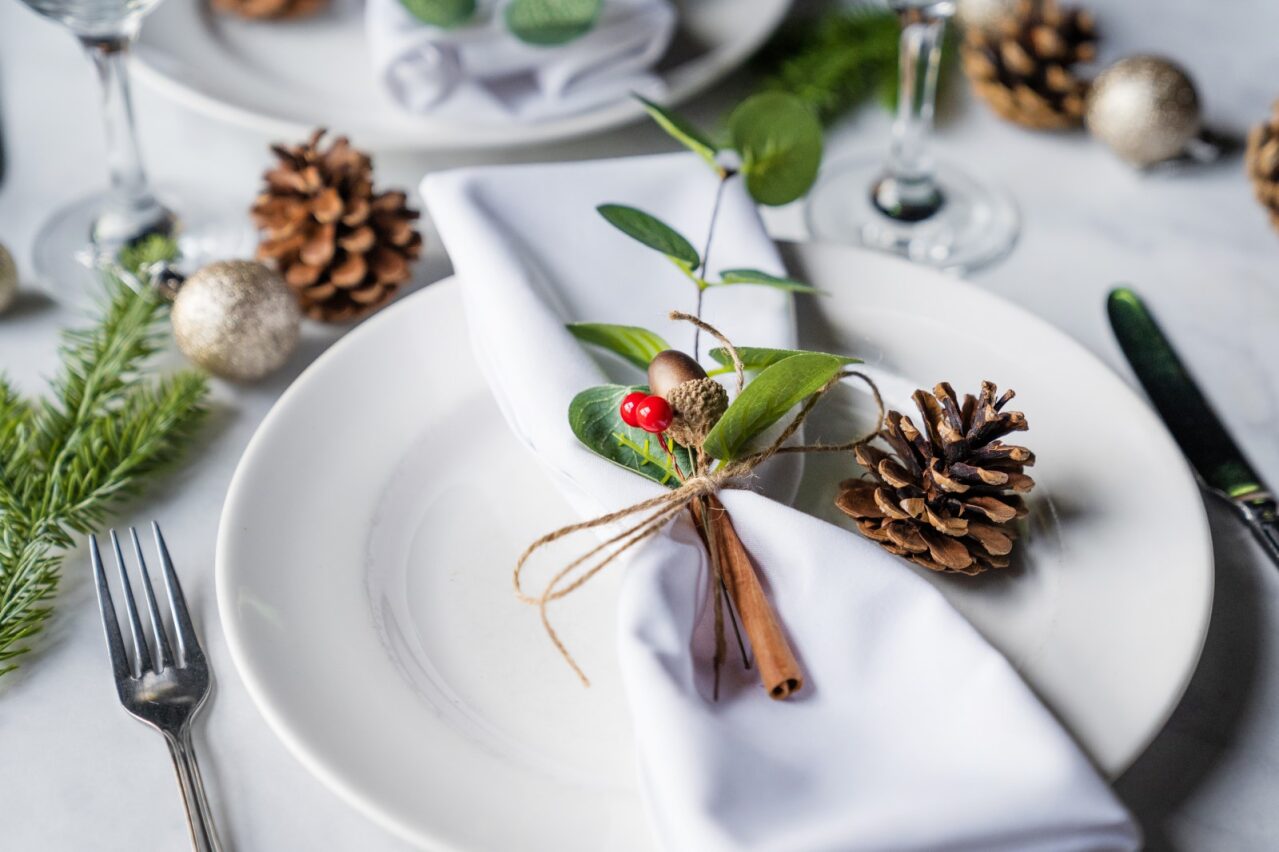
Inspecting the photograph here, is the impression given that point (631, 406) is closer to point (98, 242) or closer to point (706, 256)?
point (706, 256)

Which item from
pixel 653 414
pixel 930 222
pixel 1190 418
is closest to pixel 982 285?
pixel 930 222

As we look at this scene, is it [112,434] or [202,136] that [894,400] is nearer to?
[112,434]

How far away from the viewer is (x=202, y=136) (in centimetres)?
102

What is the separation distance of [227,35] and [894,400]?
2.33 feet

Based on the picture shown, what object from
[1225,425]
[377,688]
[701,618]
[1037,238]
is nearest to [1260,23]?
[1037,238]

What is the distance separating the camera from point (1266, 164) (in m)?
0.89

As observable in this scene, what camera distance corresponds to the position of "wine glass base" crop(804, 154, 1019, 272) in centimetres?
92

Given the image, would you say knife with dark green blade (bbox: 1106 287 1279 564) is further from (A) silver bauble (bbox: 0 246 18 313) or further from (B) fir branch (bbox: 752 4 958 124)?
(A) silver bauble (bbox: 0 246 18 313)

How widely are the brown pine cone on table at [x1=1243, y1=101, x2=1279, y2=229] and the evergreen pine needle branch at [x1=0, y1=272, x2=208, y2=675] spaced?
805mm

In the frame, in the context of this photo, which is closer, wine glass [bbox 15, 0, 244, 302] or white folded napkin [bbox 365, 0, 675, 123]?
wine glass [bbox 15, 0, 244, 302]

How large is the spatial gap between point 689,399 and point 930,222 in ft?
1.49

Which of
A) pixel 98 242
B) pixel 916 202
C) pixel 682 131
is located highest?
pixel 682 131

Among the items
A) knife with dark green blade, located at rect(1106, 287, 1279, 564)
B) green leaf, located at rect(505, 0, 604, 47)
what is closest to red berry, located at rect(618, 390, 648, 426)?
knife with dark green blade, located at rect(1106, 287, 1279, 564)

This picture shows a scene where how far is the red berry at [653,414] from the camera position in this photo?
0.58 meters
